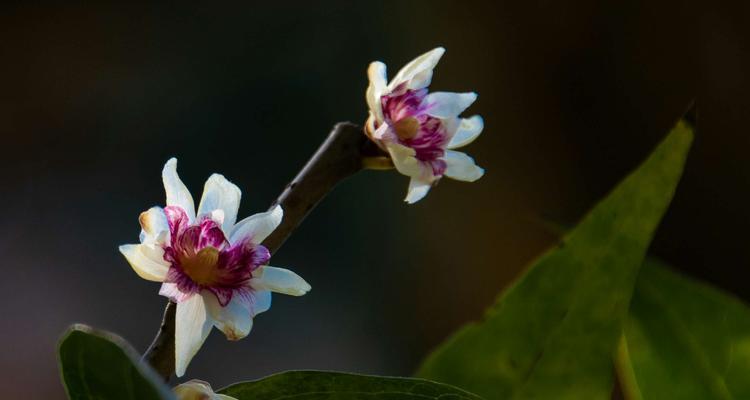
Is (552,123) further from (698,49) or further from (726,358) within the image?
(726,358)

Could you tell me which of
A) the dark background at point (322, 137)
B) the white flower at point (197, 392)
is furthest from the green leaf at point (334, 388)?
the dark background at point (322, 137)

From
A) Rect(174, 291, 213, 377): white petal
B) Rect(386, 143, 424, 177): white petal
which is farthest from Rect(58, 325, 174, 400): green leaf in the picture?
Rect(386, 143, 424, 177): white petal

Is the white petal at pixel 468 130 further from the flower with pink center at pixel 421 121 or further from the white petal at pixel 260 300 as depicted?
the white petal at pixel 260 300

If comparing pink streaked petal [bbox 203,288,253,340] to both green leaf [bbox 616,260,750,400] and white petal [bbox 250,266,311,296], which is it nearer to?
white petal [bbox 250,266,311,296]

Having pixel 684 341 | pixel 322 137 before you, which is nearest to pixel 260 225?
pixel 684 341

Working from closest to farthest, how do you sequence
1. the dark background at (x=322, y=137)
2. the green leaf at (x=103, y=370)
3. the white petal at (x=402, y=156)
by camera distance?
the green leaf at (x=103, y=370) → the white petal at (x=402, y=156) → the dark background at (x=322, y=137)

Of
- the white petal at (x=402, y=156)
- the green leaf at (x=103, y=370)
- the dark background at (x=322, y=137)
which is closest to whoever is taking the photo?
the green leaf at (x=103, y=370)

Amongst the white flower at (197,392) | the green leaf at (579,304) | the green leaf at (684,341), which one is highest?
the white flower at (197,392)
